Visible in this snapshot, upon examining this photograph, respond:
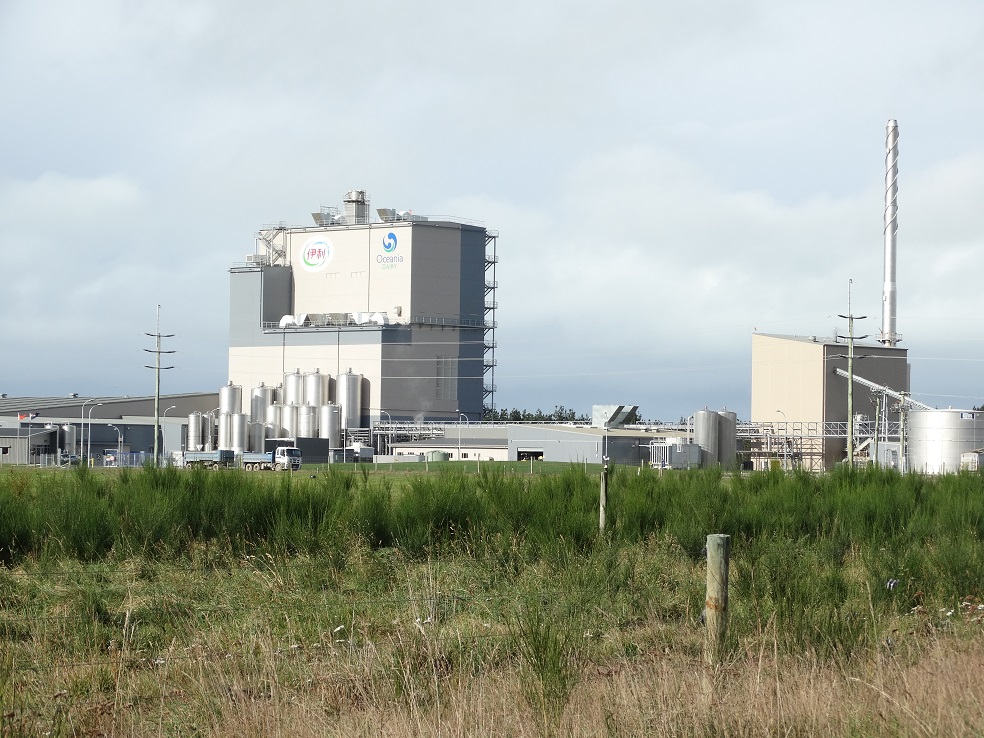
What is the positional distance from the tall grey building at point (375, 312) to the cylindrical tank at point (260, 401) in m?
1.84

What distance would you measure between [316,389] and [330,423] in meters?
3.51

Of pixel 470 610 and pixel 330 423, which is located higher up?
pixel 330 423

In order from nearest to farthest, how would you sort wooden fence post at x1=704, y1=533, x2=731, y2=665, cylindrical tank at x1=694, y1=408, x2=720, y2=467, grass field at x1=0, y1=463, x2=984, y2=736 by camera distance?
grass field at x1=0, y1=463, x2=984, y2=736 → wooden fence post at x1=704, y1=533, x2=731, y2=665 → cylindrical tank at x1=694, y1=408, x2=720, y2=467

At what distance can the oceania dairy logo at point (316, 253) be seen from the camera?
76.9m

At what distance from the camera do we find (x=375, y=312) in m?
74.2

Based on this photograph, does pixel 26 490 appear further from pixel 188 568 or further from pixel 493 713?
pixel 493 713

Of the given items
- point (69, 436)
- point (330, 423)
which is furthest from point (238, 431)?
point (69, 436)

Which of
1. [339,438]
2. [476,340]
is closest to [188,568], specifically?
[339,438]

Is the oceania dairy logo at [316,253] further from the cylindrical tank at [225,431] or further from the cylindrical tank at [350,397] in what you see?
the cylindrical tank at [225,431]

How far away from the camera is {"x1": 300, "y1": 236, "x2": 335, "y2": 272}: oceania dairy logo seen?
76875 mm

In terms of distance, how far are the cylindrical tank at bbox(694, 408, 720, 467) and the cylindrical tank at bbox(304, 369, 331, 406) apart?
27594 millimetres

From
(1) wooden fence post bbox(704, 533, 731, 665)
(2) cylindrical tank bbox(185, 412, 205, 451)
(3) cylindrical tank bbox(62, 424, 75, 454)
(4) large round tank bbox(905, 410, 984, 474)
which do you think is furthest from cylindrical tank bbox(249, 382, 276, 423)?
(1) wooden fence post bbox(704, 533, 731, 665)

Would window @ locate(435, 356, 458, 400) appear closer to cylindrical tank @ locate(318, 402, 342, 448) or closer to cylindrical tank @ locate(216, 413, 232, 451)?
cylindrical tank @ locate(318, 402, 342, 448)

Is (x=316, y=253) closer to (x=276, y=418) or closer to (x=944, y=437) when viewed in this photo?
(x=276, y=418)
